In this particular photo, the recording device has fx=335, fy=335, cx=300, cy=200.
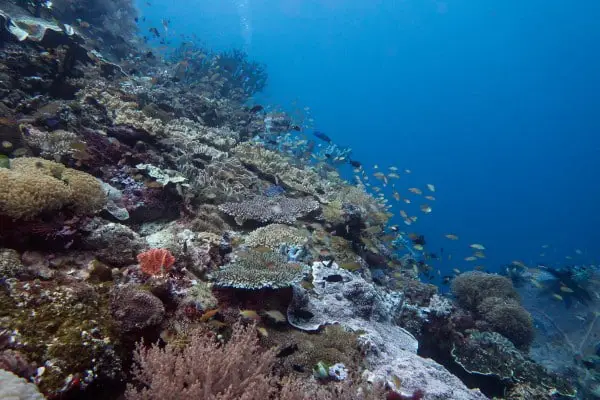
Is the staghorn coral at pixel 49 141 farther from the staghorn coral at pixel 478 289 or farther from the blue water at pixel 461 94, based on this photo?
the blue water at pixel 461 94

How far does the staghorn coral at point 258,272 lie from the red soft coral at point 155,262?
2.14 feet

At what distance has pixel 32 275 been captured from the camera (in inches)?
137

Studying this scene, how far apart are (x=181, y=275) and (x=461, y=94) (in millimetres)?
155119

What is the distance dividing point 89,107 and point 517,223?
125 metres

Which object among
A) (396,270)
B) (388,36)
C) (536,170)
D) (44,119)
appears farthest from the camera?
(388,36)

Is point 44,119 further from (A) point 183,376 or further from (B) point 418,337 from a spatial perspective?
(B) point 418,337

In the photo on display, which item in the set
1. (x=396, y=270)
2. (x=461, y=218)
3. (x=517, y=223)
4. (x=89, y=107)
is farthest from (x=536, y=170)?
(x=89, y=107)

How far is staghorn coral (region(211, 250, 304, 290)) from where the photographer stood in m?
4.57

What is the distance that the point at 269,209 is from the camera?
7.82 m

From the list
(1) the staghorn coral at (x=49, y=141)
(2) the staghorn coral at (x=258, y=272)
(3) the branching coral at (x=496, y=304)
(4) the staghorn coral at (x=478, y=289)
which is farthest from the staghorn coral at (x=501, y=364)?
(1) the staghorn coral at (x=49, y=141)

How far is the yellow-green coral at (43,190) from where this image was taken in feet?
12.6

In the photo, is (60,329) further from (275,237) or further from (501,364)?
(501,364)

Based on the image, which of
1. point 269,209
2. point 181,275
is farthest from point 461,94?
point 181,275

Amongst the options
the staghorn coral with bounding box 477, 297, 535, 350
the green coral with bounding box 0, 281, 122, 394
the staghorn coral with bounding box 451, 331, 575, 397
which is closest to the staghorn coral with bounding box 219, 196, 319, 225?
the green coral with bounding box 0, 281, 122, 394
